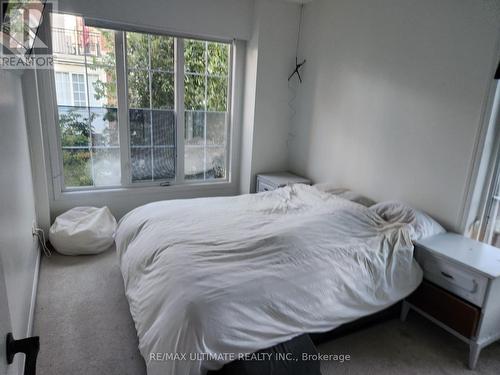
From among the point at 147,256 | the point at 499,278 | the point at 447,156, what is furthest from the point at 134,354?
the point at 447,156

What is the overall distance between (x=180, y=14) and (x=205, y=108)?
39.2 inches

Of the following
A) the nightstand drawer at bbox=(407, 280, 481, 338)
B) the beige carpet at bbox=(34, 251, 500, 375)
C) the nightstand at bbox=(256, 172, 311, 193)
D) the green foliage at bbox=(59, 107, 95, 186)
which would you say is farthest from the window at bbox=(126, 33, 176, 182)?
the nightstand drawer at bbox=(407, 280, 481, 338)

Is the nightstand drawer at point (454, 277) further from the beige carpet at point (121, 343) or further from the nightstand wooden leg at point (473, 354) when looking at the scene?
the beige carpet at point (121, 343)

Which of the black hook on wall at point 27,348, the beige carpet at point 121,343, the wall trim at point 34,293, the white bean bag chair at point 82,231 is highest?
the black hook on wall at point 27,348

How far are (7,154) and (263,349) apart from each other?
1650 mm

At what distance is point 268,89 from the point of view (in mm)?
3699

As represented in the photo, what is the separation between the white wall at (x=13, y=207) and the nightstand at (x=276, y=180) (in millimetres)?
2253

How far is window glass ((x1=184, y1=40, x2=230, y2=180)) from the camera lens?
3625 mm

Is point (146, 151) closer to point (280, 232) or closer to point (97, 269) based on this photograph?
point (97, 269)

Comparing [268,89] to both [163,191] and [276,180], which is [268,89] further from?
[163,191]

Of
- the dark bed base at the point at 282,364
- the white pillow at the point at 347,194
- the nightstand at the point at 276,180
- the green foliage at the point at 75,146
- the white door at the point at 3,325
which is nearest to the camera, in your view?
the white door at the point at 3,325

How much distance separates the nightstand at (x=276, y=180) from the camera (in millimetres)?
3521

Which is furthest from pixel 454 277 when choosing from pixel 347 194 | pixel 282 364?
pixel 282 364

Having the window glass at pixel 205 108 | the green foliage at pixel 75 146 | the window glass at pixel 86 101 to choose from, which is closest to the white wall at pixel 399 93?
the window glass at pixel 205 108
